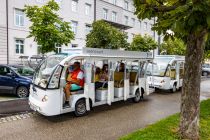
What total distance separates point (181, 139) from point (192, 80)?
153 cm

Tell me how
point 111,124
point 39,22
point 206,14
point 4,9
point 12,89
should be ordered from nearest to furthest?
1. point 206,14
2. point 111,124
3. point 12,89
4. point 39,22
5. point 4,9

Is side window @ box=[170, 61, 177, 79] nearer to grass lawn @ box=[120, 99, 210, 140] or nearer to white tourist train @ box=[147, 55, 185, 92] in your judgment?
white tourist train @ box=[147, 55, 185, 92]

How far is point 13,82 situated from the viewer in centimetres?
1093

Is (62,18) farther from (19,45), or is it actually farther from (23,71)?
(23,71)

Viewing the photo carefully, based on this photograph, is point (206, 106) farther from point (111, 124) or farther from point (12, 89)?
point (12, 89)

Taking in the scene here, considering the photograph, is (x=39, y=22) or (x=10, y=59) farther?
(x=10, y=59)

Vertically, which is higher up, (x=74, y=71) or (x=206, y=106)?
(x=74, y=71)

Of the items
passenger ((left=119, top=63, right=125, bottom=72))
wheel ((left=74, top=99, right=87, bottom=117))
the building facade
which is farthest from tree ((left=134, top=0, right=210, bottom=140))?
the building facade

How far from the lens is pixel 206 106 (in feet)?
30.5

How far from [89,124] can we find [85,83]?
166 cm

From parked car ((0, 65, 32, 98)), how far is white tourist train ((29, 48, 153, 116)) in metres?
3.17

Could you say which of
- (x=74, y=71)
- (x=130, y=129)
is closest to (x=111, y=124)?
(x=130, y=129)

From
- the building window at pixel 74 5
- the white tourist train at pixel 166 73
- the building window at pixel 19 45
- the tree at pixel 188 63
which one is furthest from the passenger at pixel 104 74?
the building window at pixel 74 5

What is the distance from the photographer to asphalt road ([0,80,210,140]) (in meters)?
6.21
